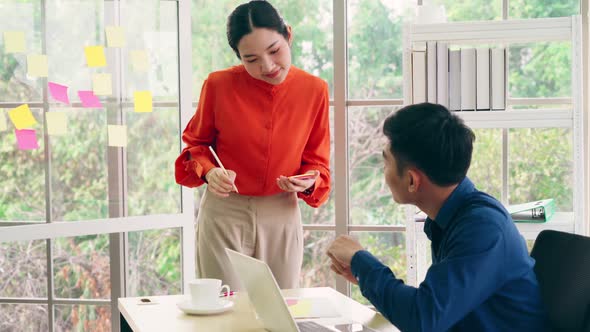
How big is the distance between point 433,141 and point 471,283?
286 millimetres

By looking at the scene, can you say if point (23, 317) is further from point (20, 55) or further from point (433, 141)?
point (433, 141)

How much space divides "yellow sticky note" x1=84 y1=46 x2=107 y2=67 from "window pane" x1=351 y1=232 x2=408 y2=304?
143 cm

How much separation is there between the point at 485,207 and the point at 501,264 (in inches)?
4.7

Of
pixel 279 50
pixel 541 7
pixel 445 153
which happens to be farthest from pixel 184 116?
pixel 445 153

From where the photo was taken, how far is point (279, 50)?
2303 mm

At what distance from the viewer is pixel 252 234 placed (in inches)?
93.0

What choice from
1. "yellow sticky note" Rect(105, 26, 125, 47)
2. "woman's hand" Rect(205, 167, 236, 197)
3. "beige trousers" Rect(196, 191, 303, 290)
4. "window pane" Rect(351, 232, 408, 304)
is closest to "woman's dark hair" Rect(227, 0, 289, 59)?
"woman's hand" Rect(205, 167, 236, 197)

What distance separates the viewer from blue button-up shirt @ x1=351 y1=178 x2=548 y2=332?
4.63 feet

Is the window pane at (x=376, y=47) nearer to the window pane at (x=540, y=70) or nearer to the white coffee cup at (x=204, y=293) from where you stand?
the window pane at (x=540, y=70)

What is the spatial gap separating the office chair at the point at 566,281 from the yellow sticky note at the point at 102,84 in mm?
2199

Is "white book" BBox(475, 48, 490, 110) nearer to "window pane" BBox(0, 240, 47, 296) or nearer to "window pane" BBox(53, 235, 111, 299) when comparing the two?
"window pane" BBox(53, 235, 111, 299)

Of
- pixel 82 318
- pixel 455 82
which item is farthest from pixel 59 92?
pixel 455 82

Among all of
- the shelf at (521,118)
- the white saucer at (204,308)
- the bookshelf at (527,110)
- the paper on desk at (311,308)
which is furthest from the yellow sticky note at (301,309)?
the shelf at (521,118)

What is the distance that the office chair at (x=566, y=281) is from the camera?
4.66 feet
